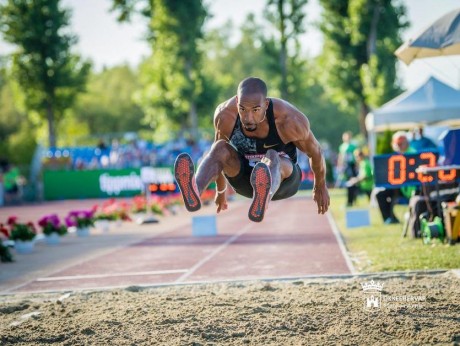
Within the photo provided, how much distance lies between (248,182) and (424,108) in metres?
12.7

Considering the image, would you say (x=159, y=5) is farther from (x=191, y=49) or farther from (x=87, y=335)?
(x=87, y=335)

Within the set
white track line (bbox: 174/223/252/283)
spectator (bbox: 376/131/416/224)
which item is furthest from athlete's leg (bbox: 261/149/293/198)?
spectator (bbox: 376/131/416/224)

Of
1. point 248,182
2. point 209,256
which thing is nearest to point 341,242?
point 209,256

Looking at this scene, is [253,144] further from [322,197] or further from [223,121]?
[322,197]

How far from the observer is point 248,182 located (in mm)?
6777

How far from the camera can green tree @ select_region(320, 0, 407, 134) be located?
3519 cm

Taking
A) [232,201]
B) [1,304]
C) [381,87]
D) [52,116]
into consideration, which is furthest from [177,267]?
[52,116]

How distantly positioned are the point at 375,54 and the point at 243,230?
71.4 feet

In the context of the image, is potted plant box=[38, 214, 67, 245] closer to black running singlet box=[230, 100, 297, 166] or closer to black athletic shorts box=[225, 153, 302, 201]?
black athletic shorts box=[225, 153, 302, 201]

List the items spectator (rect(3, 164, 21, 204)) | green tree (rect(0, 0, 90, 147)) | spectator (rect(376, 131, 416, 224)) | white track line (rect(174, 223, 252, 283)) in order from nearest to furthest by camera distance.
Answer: white track line (rect(174, 223, 252, 283)) → spectator (rect(376, 131, 416, 224)) → spectator (rect(3, 164, 21, 204)) → green tree (rect(0, 0, 90, 147))

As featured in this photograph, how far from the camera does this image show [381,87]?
1357 inches

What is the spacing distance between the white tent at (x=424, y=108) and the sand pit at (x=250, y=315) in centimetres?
1087

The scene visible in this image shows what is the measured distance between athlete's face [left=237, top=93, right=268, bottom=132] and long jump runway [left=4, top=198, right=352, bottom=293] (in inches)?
132

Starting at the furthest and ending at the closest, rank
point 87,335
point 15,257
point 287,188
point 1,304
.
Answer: point 15,257
point 1,304
point 287,188
point 87,335
